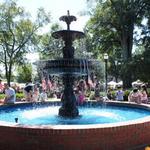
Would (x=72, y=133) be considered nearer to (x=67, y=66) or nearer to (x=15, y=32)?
(x=67, y=66)

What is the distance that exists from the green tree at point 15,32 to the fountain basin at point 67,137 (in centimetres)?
3154

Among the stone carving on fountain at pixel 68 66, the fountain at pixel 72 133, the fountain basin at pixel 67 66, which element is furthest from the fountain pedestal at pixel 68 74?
the fountain basin at pixel 67 66

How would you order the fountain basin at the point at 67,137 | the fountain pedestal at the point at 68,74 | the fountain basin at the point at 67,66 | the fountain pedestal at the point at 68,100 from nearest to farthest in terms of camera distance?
1. the fountain basin at the point at 67,137
2. the fountain basin at the point at 67,66
3. the fountain pedestal at the point at 68,74
4. the fountain pedestal at the point at 68,100

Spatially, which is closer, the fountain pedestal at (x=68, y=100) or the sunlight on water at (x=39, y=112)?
the fountain pedestal at (x=68, y=100)

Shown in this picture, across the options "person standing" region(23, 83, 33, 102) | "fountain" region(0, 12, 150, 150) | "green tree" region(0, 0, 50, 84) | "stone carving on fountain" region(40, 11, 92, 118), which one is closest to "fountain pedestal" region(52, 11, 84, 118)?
"stone carving on fountain" region(40, 11, 92, 118)

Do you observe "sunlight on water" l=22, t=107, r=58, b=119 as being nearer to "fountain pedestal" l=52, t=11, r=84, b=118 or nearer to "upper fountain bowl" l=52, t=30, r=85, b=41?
"fountain pedestal" l=52, t=11, r=84, b=118

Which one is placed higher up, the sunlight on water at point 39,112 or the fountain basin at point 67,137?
the sunlight on water at point 39,112

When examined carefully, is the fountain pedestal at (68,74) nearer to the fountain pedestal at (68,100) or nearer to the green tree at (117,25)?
the fountain pedestal at (68,100)

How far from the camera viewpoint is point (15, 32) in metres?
38.9

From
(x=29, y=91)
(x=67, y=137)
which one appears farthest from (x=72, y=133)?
(x=29, y=91)

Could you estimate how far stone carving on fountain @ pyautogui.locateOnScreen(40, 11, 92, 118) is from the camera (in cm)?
973

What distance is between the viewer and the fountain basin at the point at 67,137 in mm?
6980

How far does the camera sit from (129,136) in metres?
7.40

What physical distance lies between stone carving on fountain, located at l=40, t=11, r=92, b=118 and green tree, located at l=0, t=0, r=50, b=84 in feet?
92.9
